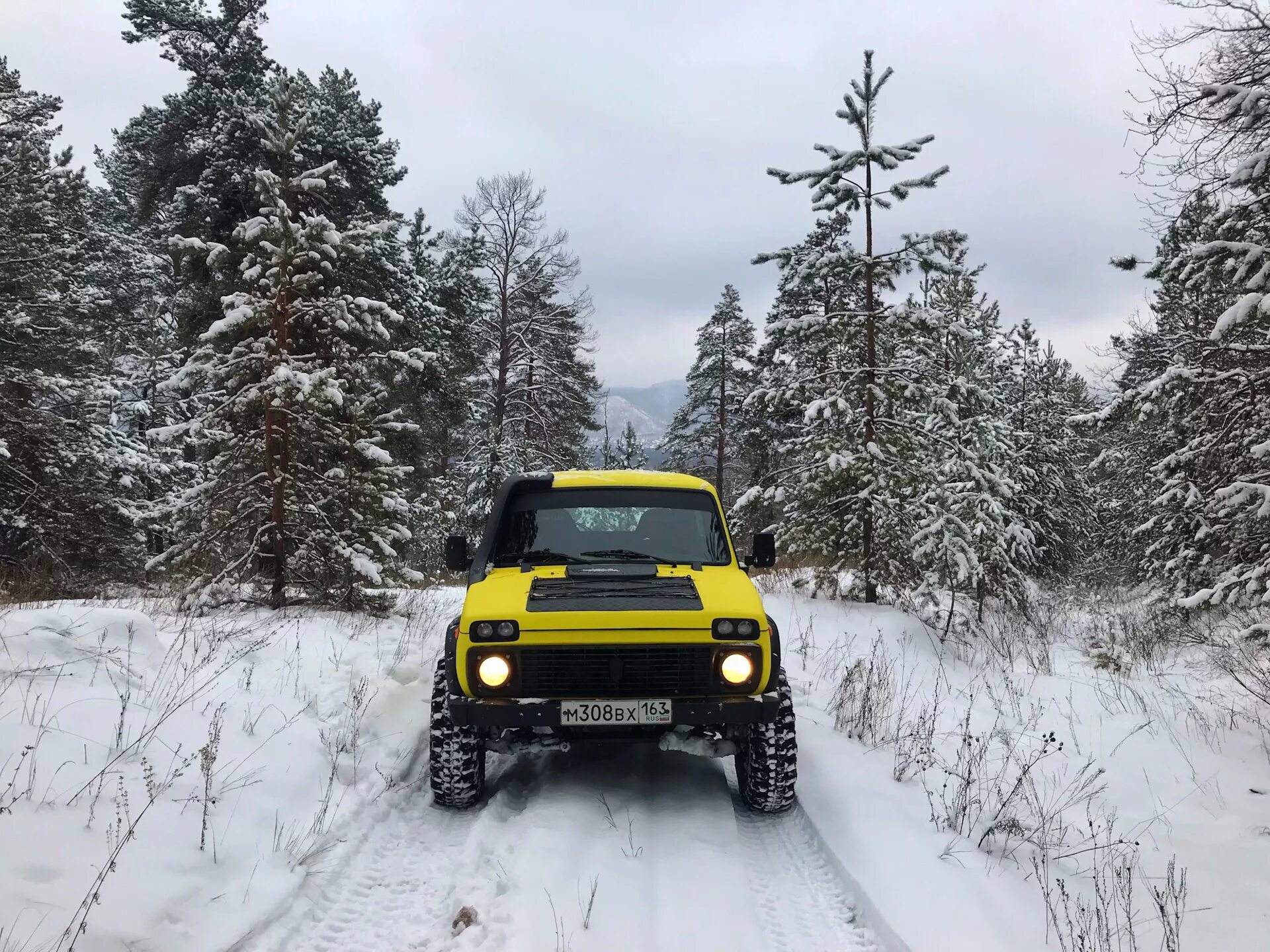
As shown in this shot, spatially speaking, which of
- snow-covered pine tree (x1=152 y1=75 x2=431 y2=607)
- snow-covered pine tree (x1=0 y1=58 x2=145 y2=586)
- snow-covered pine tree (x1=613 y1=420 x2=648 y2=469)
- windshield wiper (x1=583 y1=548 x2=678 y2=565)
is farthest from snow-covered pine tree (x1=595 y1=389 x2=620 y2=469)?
windshield wiper (x1=583 y1=548 x2=678 y2=565)

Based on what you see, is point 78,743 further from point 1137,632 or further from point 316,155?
point 316,155

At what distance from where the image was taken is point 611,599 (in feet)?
14.4

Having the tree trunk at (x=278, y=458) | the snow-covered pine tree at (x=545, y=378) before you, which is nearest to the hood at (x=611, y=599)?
the tree trunk at (x=278, y=458)

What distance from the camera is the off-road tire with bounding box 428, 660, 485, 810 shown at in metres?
4.38

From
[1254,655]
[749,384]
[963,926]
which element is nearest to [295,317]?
[963,926]

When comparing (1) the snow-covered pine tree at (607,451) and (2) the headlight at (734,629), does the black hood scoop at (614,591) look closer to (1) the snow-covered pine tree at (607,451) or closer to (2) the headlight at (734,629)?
(2) the headlight at (734,629)

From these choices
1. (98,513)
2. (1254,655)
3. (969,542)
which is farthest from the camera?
(98,513)

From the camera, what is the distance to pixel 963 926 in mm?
3096

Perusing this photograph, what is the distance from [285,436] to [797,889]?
8095 mm

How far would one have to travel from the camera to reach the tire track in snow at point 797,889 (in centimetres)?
315

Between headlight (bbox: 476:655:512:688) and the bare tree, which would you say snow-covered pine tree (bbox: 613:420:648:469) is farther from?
headlight (bbox: 476:655:512:688)

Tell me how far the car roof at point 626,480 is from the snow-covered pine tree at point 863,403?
6.19 metres

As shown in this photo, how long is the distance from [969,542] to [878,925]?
8.43 m

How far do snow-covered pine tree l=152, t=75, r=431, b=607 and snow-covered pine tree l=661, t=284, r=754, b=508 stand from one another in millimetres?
22572
